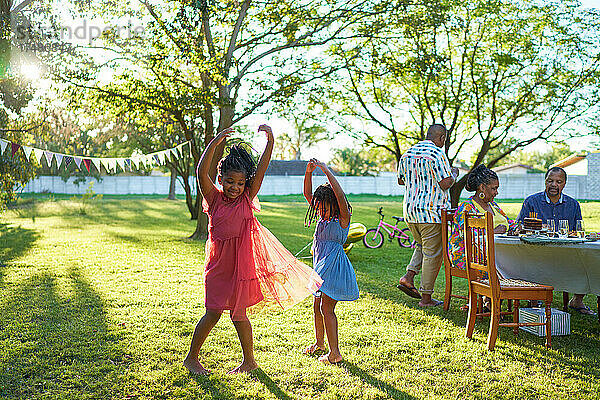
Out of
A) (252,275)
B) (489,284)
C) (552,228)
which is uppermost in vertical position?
(552,228)

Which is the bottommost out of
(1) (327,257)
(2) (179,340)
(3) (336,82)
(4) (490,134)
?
(2) (179,340)

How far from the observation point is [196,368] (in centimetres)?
395

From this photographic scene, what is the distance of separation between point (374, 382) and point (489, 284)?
146 cm

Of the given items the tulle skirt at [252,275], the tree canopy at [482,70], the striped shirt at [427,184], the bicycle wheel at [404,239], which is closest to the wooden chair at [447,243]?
the striped shirt at [427,184]

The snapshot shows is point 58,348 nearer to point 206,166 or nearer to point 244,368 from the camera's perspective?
point 244,368

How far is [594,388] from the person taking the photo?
372 centimetres

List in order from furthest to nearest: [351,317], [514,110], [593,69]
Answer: [514,110], [593,69], [351,317]

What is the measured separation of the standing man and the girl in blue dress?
2.18m

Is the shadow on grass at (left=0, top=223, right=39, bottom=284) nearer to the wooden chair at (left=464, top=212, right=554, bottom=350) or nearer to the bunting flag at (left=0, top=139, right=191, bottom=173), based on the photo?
the bunting flag at (left=0, top=139, right=191, bottom=173)

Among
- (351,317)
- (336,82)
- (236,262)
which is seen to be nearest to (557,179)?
(351,317)

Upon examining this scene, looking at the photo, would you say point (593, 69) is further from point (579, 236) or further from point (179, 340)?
point (179, 340)

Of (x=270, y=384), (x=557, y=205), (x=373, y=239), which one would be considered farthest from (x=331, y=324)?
(x=373, y=239)

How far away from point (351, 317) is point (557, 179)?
270cm

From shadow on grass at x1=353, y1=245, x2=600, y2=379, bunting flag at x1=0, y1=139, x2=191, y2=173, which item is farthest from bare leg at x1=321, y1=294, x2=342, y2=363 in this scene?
bunting flag at x1=0, y1=139, x2=191, y2=173
